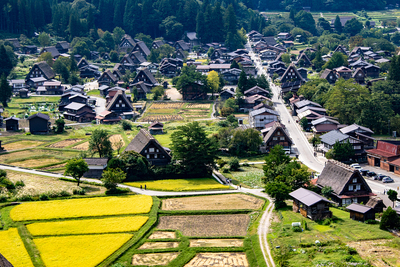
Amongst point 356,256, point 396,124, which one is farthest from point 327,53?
point 356,256

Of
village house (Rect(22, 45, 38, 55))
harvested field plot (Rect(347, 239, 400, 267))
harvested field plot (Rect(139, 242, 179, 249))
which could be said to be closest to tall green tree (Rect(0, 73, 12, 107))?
village house (Rect(22, 45, 38, 55))

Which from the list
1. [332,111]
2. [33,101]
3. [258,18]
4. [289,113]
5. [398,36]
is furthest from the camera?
[258,18]

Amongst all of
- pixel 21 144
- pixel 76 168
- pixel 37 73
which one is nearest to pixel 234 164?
pixel 76 168

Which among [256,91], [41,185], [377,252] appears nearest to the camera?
[377,252]

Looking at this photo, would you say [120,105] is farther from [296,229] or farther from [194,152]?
[296,229]

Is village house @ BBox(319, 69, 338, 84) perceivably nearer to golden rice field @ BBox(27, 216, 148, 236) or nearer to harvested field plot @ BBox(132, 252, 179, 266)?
golden rice field @ BBox(27, 216, 148, 236)

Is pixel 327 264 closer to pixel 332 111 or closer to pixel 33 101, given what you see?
pixel 332 111
